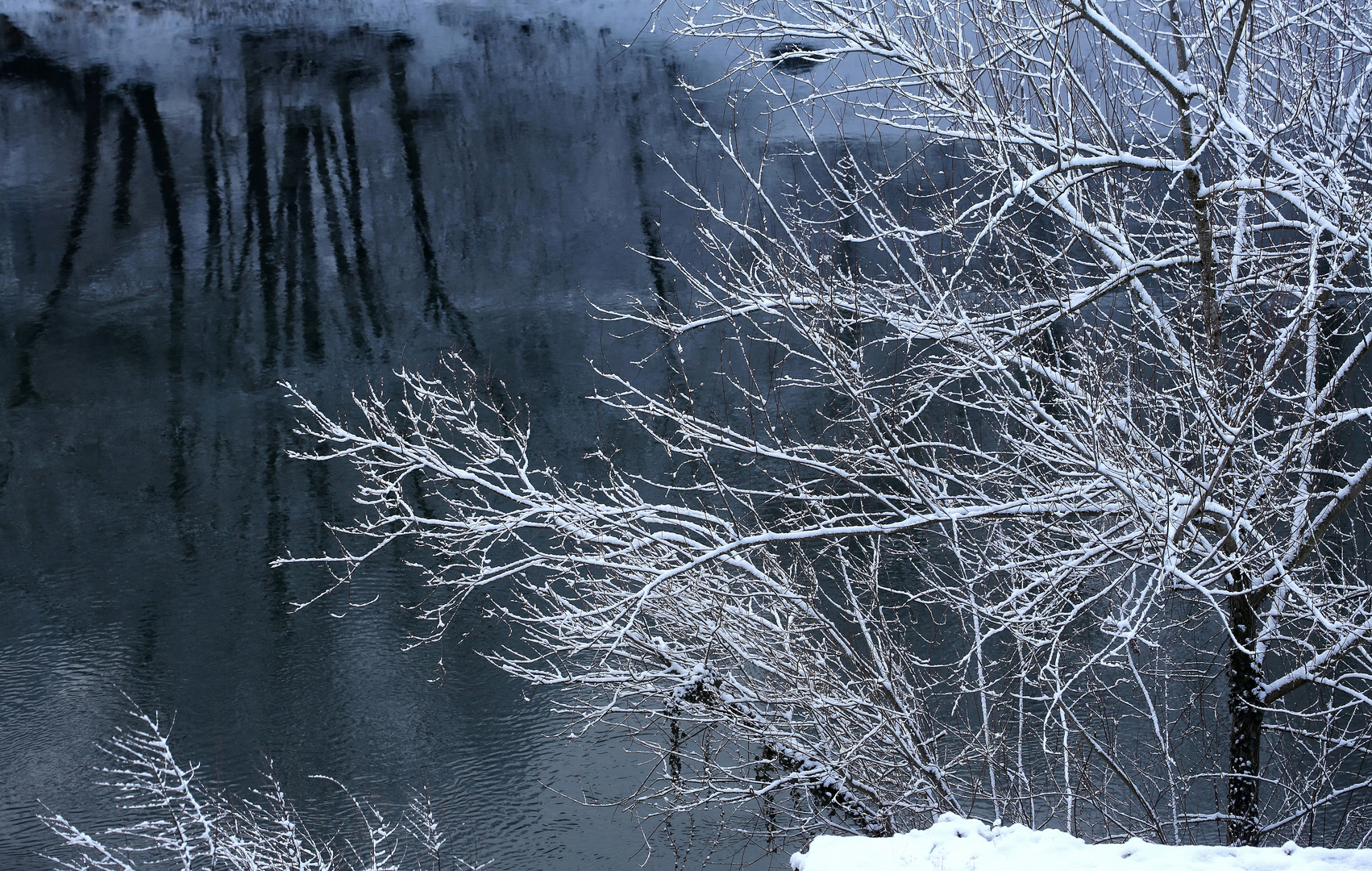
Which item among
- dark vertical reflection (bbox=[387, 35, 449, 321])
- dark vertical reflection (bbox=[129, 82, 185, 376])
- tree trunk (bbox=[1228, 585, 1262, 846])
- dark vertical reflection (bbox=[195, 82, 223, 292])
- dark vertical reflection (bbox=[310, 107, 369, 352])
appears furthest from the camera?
dark vertical reflection (bbox=[195, 82, 223, 292])

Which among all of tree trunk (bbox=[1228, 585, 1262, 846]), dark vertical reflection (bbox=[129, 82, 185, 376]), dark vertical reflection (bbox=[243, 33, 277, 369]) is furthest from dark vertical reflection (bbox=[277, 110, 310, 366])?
tree trunk (bbox=[1228, 585, 1262, 846])

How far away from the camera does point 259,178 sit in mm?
21234

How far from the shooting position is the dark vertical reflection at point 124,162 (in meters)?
19.8

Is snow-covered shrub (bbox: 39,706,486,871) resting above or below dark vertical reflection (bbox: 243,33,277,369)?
below

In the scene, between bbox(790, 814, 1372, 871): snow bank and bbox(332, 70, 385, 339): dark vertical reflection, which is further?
bbox(332, 70, 385, 339): dark vertical reflection

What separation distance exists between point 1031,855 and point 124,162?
22.0 meters

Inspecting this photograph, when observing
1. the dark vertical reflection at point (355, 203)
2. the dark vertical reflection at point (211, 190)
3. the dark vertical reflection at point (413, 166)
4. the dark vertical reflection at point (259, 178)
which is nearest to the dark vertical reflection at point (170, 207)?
the dark vertical reflection at point (211, 190)

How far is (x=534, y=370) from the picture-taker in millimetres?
16406

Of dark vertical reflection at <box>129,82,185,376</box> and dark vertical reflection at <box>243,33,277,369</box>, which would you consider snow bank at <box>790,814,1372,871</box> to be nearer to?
dark vertical reflection at <box>129,82,185,376</box>

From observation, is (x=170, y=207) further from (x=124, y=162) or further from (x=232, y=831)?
(x=232, y=831)

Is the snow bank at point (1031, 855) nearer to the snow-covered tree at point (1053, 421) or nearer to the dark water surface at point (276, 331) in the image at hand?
the snow-covered tree at point (1053, 421)

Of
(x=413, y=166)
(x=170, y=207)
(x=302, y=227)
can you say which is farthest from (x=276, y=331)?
(x=413, y=166)

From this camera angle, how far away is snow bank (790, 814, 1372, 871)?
2641 mm

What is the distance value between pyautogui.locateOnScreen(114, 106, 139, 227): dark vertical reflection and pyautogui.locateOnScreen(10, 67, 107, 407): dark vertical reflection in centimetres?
38
